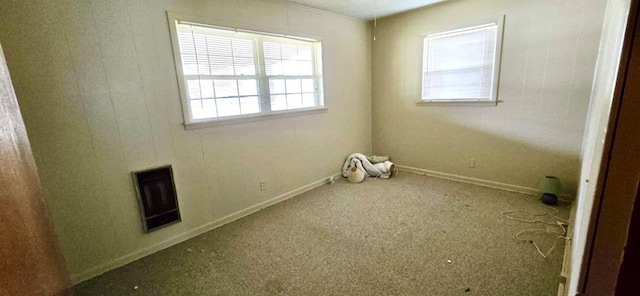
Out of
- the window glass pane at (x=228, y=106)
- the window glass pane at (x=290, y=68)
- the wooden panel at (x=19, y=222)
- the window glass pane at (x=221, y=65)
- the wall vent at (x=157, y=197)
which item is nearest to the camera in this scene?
the wooden panel at (x=19, y=222)

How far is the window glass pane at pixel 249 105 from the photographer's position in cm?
287

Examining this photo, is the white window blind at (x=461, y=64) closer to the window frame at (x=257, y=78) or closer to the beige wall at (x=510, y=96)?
the beige wall at (x=510, y=96)

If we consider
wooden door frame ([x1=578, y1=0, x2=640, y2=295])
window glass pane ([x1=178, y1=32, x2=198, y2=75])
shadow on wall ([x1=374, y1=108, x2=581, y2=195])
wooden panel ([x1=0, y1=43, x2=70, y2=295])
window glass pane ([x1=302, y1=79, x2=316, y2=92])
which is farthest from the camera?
window glass pane ([x1=302, y1=79, x2=316, y2=92])

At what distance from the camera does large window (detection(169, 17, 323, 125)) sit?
2439mm

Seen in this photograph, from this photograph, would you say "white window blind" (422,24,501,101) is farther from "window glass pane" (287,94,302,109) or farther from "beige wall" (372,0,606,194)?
"window glass pane" (287,94,302,109)

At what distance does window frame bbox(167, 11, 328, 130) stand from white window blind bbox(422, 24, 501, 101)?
1499 millimetres

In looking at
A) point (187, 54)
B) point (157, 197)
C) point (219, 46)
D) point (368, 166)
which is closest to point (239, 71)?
point (219, 46)

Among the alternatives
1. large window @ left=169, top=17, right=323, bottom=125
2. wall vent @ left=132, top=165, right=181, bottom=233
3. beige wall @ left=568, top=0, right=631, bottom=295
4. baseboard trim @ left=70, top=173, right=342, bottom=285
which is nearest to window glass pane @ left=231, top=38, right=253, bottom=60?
large window @ left=169, top=17, right=323, bottom=125

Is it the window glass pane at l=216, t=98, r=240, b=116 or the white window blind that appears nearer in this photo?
the window glass pane at l=216, t=98, r=240, b=116

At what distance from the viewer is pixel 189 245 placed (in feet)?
7.95

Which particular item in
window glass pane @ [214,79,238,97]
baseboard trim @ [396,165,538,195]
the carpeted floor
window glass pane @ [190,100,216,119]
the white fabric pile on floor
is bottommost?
the carpeted floor

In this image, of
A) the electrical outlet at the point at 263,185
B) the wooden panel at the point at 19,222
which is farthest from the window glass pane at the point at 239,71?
the wooden panel at the point at 19,222

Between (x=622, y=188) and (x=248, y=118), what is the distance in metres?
2.81

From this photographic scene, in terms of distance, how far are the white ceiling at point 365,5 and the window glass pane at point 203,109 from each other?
151 cm
